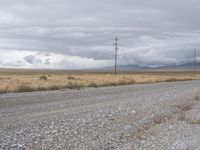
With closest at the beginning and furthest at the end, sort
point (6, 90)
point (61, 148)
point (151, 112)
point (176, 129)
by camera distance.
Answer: point (61, 148) < point (176, 129) < point (151, 112) < point (6, 90)

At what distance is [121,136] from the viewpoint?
1251 centimetres

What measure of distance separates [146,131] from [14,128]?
13.6 ft

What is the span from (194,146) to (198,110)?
8.92 metres

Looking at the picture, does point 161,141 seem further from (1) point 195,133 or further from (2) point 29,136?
(2) point 29,136

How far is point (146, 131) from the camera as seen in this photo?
13.6 metres

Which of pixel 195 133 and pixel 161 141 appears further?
pixel 195 133

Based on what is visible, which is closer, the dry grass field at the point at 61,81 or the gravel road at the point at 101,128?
the gravel road at the point at 101,128

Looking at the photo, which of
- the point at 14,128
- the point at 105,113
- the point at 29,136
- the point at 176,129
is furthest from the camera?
the point at 105,113

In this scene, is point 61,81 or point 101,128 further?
point 61,81

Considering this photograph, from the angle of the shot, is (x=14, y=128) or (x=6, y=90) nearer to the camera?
(x=14, y=128)

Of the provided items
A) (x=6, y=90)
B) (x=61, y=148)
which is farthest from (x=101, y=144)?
(x=6, y=90)

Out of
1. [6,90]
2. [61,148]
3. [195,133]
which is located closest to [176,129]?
[195,133]

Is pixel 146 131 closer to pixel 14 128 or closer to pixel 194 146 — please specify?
pixel 194 146

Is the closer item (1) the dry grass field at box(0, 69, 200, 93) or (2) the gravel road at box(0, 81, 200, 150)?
(2) the gravel road at box(0, 81, 200, 150)
